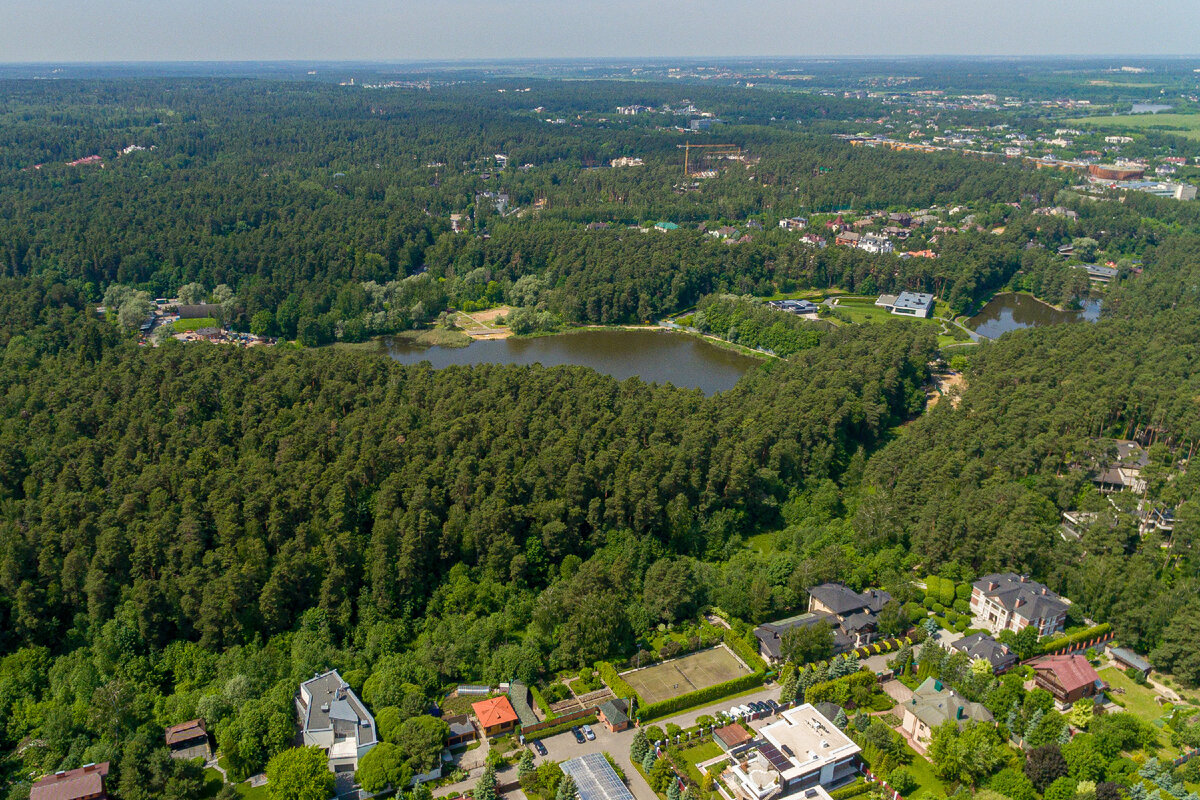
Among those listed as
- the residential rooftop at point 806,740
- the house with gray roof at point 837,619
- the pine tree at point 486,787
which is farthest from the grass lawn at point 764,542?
the pine tree at point 486,787

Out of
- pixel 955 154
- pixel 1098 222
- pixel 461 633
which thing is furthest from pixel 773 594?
pixel 955 154

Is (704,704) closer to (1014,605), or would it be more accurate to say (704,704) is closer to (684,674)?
(684,674)

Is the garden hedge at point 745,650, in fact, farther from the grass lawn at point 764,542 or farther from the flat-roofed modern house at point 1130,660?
the flat-roofed modern house at point 1130,660

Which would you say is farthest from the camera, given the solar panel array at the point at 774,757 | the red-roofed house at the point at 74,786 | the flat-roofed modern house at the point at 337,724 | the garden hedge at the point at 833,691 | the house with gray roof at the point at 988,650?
the house with gray roof at the point at 988,650

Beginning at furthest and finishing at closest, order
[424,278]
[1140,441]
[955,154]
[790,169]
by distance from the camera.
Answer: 1. [955,154]
2. [790,169]
3. [424,278]
4. [1140,441]

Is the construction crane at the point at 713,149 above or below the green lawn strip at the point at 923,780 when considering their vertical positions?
above

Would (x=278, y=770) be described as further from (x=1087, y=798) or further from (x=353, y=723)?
(x=1087, y=798)

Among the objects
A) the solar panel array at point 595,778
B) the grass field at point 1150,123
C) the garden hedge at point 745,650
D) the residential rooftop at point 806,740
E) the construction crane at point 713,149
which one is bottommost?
the garden hedge at point 745,650
